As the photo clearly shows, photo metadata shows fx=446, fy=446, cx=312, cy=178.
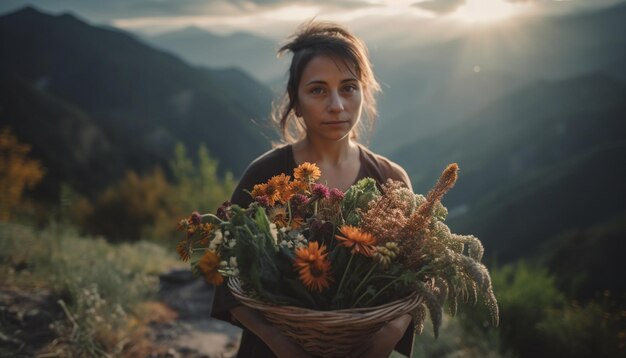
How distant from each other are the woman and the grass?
2061 millimetres

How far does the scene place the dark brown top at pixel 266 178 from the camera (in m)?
1.84

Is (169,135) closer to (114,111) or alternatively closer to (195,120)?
(195,120)

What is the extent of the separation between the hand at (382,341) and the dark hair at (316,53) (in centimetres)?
109

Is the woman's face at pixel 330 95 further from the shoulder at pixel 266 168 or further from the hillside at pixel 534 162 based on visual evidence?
the hillside at pixel 534 162

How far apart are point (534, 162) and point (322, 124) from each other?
7411 centimetres

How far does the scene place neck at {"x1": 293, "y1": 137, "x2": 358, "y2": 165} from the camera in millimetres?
2184

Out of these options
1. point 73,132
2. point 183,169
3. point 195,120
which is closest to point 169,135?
point 195,120

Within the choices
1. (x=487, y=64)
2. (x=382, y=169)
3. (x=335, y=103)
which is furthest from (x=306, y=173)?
(x=487, y=64)

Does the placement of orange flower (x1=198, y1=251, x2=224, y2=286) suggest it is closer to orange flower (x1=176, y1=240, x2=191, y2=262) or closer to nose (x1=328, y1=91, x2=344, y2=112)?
orange flower (x1=176, y1=240, x2=191, y2=262)

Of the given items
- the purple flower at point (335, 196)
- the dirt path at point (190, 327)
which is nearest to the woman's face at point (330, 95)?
the purple flower at point (335, 196)

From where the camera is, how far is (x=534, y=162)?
67938mm

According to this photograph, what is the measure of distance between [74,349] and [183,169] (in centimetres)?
987

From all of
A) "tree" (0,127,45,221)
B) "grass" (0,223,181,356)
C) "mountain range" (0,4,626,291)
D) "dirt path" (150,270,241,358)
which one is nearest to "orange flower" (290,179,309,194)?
"grass" (0,223,181,356)

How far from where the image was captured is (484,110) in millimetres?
88750
